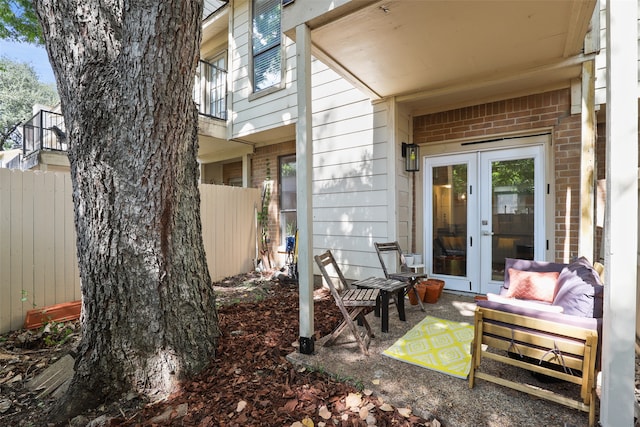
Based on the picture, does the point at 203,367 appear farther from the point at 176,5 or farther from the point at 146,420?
the point at 176,5

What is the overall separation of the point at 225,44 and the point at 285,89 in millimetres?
2865

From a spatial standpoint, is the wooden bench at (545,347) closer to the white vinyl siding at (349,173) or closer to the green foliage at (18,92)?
the white vinyl siding at (349,173)

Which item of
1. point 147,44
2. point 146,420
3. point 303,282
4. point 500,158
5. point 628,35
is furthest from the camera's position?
point 500,158

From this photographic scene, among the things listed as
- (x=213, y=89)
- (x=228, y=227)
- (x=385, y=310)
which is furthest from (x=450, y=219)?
(x=213, y=89)

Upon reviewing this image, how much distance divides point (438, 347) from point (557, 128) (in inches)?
126

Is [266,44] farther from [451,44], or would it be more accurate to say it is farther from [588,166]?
[588,166]

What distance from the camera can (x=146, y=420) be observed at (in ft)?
6.51

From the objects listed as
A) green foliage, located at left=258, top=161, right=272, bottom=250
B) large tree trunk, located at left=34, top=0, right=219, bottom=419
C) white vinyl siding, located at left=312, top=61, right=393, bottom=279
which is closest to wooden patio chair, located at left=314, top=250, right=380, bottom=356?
large tree trunk, located at left=34, top=0, right=219, bottom=419

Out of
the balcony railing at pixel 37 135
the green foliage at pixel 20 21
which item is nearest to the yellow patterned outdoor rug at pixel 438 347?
the green foliage at pixel 20 21

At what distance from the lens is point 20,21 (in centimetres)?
522

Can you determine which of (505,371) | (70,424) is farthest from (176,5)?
(505,371)

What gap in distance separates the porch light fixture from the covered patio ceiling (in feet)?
2.31

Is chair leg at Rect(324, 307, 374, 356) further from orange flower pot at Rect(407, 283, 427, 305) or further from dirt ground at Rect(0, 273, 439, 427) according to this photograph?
orange flower pot at Rect(407, 283, 427, 305)

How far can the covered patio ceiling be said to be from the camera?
99.3 inches
